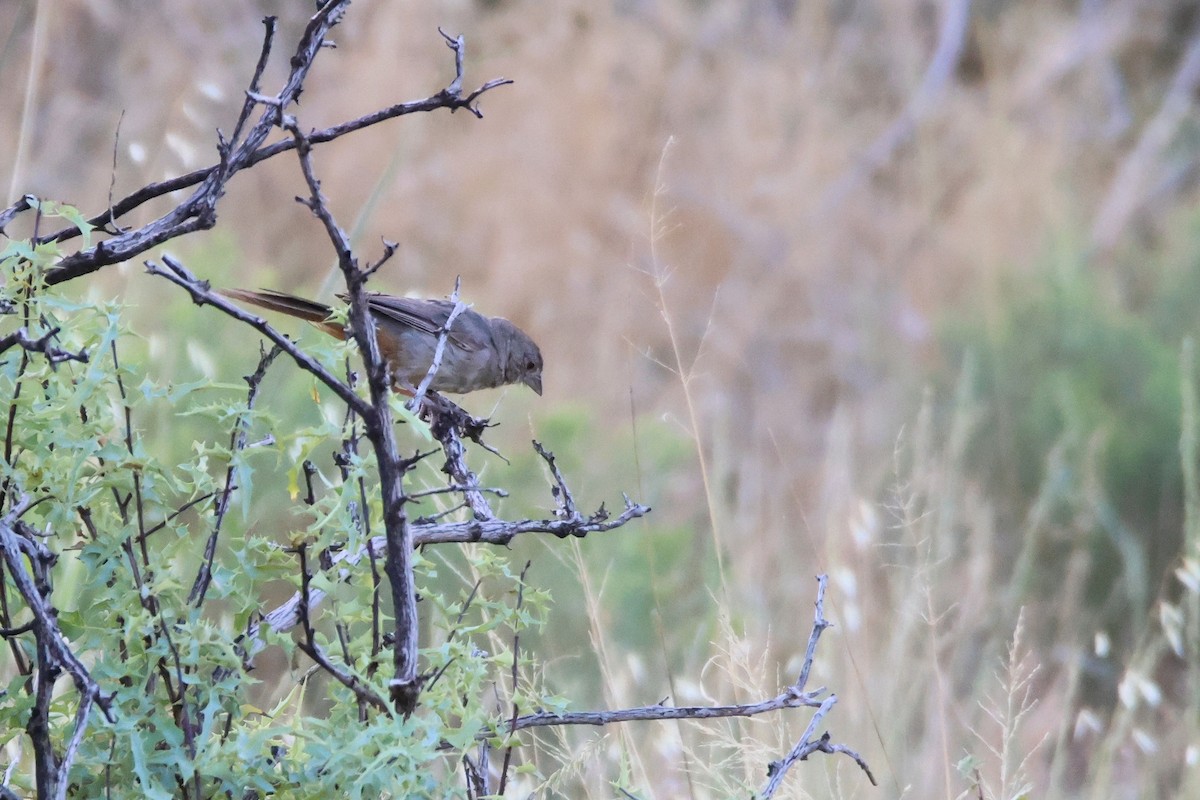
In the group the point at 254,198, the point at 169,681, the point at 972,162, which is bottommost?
the point at 169,681

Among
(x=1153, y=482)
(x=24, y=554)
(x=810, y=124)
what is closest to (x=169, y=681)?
(x=24, y=554)

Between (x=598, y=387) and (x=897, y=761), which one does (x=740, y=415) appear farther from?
(x=897, y=761)

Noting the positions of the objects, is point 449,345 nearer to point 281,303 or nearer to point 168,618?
point 281,303

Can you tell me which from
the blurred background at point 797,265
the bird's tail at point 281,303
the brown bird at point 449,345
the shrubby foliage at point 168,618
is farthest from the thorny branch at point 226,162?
the brown bird at point 449,345

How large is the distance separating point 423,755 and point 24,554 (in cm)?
59

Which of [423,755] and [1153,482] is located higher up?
[1153,482]

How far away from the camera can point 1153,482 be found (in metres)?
6.73

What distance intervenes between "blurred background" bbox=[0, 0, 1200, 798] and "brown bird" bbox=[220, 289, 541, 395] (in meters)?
0.50

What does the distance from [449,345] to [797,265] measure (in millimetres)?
5403

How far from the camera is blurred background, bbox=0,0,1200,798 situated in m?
5.42

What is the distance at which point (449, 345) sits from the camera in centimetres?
483

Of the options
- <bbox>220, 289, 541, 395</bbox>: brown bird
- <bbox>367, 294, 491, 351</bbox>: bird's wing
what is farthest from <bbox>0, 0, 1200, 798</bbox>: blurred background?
<bbox>367, 294, 491, 351</bbox>: bird's wing

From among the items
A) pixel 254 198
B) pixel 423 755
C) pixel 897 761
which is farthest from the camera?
pixel 254 198

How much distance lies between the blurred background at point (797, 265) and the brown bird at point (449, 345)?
1.65 feet
